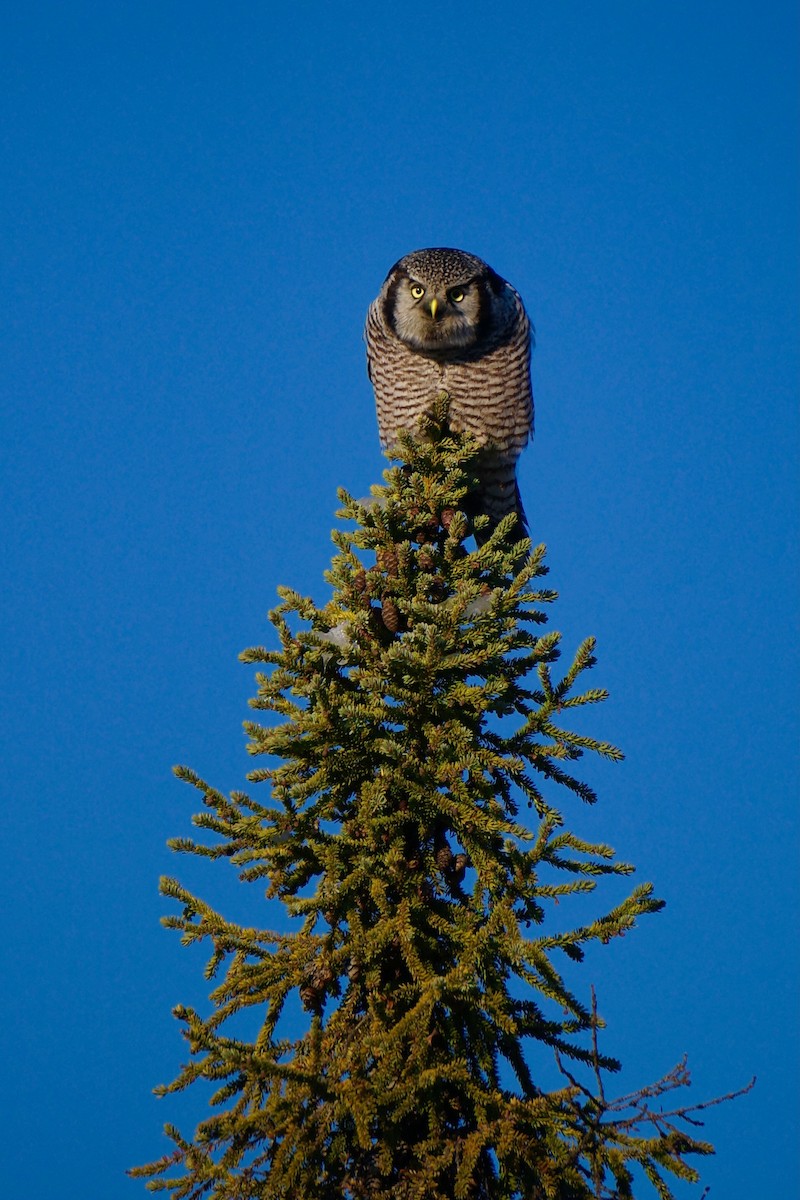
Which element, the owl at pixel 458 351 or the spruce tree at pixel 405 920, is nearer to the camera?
the spruce tree at pixel 405 920

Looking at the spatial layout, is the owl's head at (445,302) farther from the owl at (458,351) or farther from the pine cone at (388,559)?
the pine cone at (388,559)

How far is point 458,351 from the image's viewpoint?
6.15 meters

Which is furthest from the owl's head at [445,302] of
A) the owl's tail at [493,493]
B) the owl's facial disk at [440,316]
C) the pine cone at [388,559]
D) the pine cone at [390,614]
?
the pine cone at [390,614]

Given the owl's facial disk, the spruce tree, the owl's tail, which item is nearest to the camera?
the spruce tree

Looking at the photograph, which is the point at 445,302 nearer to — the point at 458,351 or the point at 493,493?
the point at 458,351

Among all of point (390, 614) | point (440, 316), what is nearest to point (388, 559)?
point (390, 614)

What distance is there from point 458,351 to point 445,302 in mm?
251

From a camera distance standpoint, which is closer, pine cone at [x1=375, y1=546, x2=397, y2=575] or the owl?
pine cone at [x1=375, y1=546, x2=397, y2=575]

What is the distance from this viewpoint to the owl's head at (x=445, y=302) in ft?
19.9

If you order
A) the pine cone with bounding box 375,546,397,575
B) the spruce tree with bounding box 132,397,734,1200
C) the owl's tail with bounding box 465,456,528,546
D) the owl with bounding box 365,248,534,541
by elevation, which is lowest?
the spruce tree with bounding box 132,397,734,1200

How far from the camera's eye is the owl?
6090mm

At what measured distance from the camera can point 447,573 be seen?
377cm

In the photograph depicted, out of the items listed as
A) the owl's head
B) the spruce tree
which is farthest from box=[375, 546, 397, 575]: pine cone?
the owl's head

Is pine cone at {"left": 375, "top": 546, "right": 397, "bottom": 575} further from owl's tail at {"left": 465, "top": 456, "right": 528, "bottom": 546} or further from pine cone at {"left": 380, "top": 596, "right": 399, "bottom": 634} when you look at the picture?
owl's tail at {"left": 465, "top": 456, "right": 528, "bottom": 546}
